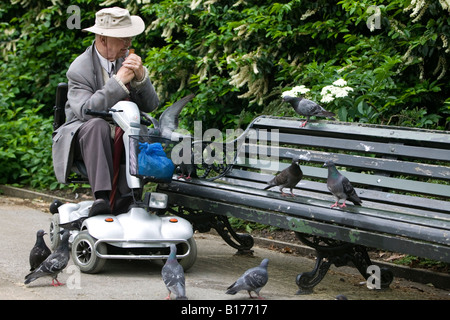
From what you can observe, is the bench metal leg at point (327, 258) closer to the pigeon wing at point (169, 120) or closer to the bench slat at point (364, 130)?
the bench slat at point (364, 130)

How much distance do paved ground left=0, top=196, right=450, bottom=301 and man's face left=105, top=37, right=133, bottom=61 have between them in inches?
61.3

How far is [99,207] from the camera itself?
497cm

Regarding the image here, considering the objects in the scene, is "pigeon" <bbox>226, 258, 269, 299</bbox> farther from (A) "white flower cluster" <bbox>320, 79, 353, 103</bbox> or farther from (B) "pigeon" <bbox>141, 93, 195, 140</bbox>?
(A) "white flower cluster" <bbox>320, 79, 353, 103</bbox>

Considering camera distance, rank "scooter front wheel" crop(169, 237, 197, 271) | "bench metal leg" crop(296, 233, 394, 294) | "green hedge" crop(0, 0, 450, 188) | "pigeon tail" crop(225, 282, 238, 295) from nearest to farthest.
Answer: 1. "pigeon tail" crop(225, 282, 238, 295)
2. "bench metal leg" crop(296, 233, 394, 294)
3. "scooter front wheel" crop(169, 237, 197, 271)
4. "green hedge" crop(0, 0, 450, 188)

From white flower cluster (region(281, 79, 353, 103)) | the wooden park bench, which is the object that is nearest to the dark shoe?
the wooden park bench

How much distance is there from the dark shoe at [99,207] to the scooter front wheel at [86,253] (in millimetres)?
146

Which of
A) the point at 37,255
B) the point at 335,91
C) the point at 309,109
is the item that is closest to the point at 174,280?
the point at 37,255

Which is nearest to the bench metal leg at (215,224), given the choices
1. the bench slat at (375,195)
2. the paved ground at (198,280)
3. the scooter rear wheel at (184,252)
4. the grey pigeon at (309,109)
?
the paved ground at (198,280)

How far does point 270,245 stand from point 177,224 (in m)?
1.70

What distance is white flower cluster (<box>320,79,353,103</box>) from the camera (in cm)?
630

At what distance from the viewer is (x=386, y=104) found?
21.4 ft

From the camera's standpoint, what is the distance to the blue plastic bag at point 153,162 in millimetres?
4906

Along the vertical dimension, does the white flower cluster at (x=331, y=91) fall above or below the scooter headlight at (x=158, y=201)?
above

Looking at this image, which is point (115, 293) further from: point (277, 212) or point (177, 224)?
point (277, 212)
